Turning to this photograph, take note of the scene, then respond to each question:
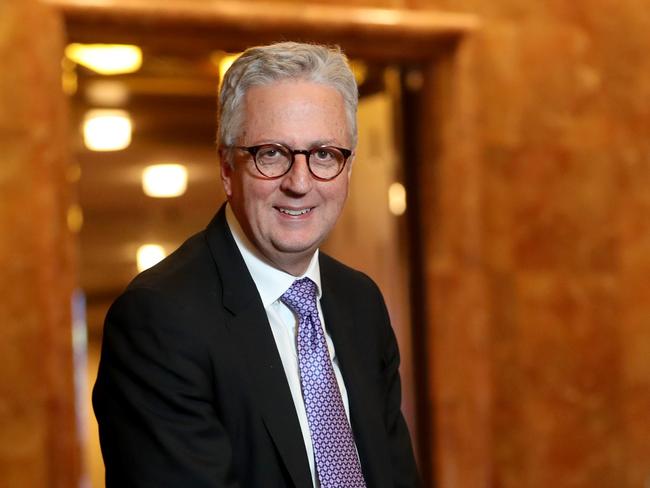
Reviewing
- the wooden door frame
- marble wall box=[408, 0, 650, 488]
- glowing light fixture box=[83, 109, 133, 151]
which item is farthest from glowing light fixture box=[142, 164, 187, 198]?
marble wall box=[408, 0, 650, 488]

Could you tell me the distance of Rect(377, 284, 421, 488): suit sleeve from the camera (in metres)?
2.11

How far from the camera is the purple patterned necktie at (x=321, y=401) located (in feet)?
6.17

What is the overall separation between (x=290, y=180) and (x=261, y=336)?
10.3 inches

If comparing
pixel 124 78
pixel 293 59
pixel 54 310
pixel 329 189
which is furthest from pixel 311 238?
pixel 124 78

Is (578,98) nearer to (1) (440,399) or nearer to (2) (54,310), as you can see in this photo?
(1) (440,399)

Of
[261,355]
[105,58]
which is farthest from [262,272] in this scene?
[105,58]

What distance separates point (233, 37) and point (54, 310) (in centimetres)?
119

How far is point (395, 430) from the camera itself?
214 cm

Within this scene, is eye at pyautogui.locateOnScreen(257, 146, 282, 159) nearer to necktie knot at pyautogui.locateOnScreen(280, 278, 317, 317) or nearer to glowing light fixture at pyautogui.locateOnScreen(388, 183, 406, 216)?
necktie knot at pyautogui.locateOnScreen(280, 278, 317, 317)

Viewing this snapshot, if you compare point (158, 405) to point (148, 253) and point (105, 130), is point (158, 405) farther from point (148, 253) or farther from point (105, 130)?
point (105, 130)

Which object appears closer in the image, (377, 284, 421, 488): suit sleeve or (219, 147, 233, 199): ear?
(219, 147, 233, 199): ear

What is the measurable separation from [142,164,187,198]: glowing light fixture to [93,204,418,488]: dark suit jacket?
4043 millimetres

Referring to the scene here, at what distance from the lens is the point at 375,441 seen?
79.1 inches

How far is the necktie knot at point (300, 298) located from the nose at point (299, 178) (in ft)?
0.63
